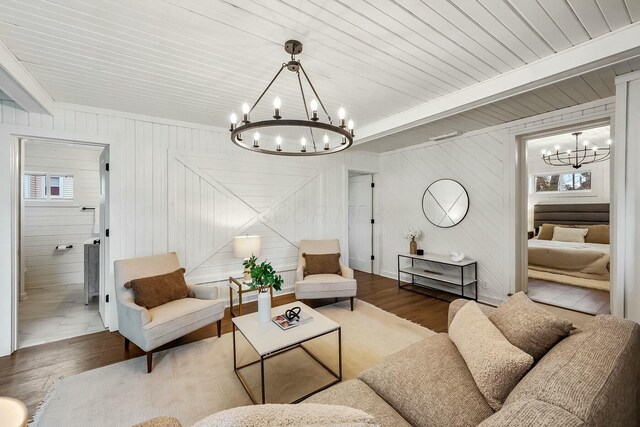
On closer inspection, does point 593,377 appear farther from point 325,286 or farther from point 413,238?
point 413,238

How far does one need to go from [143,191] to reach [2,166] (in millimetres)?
1178

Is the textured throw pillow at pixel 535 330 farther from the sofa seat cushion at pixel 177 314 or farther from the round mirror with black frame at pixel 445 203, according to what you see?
the round mirror with black frame at pixel 445 203

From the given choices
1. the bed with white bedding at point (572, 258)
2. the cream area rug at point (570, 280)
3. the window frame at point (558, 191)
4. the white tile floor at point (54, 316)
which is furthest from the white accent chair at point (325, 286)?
the window frame at point (558, 191)

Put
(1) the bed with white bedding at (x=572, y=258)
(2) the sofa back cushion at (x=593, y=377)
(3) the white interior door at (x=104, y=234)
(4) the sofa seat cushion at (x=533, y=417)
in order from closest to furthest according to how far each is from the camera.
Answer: (4) the sofa seat cushion at (x=533, y=417) → (2) the sofa back cushion at (x=593, y=377) → (3) the white interior door at (x=104, y=234) → (1) the bed with white bedding at (x=572, y=258)

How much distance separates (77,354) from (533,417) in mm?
3620

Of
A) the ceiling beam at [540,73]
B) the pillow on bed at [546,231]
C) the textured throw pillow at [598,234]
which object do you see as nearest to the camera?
the ceiling beam at [540,73]

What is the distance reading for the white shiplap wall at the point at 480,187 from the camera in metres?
3.66

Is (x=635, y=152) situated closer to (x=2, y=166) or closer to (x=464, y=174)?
(x=464, y=174)

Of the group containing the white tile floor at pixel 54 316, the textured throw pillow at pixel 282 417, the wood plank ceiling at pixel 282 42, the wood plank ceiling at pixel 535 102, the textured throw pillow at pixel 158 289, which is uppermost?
the wood plank ceiling at pixel 282 42

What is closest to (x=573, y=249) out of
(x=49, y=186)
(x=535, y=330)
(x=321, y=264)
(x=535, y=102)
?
(x=535, y=102)

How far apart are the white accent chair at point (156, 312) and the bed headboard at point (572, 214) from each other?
738cm

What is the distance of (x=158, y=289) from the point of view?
110 inches

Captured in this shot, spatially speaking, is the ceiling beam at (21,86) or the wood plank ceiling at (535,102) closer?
the ceiling beam at (21,86)

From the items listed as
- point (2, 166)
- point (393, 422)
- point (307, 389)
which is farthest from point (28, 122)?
point (393, 422)
